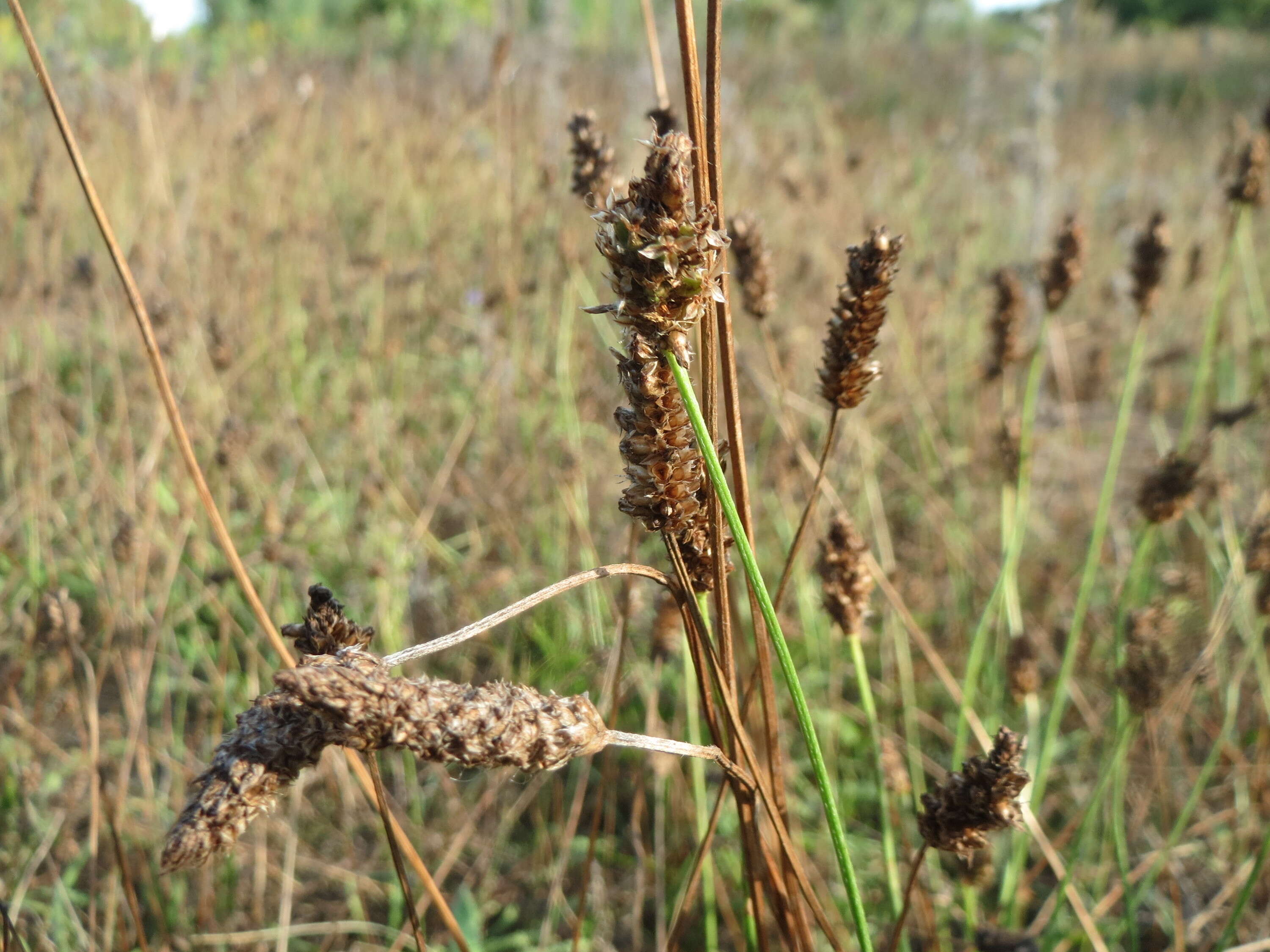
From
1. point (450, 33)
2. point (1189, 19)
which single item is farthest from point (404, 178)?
point (1189, 19)

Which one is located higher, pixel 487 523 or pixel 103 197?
pixel 103 197

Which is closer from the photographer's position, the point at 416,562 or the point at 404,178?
the point at 416,562

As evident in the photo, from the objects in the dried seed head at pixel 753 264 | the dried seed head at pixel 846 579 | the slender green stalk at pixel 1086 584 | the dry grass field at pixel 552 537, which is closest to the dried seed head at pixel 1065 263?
the dry grass field at pixel 552 537

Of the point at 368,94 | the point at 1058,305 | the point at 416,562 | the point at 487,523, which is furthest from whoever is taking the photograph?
the point at 368,94

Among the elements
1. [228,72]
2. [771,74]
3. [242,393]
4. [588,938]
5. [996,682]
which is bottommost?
[588,938]

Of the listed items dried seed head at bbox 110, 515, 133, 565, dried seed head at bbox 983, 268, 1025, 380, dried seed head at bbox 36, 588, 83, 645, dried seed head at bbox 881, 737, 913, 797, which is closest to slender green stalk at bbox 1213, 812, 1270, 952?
dried seed head at bbox 881, 737, 913, 797

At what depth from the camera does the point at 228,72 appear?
475cm

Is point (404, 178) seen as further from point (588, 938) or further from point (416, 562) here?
point (588, 938)

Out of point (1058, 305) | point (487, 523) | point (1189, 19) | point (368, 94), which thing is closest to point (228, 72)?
point (368, 94)

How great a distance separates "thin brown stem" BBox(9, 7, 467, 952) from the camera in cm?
78

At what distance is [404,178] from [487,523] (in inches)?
91.1

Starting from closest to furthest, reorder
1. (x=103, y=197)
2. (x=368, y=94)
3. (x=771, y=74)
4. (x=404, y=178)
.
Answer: (x=103, y=197)
(x=404, y=178)
(x=368, y=94)
(x=771, y=74)

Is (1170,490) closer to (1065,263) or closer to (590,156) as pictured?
(1065,263)

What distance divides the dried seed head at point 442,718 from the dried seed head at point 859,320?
0.42 meters
